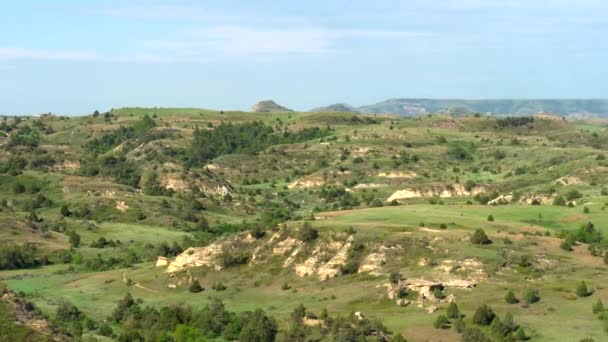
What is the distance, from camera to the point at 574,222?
9838cm

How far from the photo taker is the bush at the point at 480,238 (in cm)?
7878

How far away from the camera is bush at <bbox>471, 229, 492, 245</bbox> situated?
78.8 meters

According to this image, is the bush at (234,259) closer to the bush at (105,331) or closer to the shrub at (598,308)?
the bush at (105,331)

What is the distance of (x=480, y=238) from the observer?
79000 millimetres

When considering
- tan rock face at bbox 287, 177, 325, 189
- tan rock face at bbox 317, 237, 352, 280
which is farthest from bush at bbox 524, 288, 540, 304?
tan rock face at bbox 287, 177, 325, 189

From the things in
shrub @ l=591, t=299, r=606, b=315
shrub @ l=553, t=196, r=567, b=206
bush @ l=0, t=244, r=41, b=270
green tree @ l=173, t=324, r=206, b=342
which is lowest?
bush @ l=0, t=244, r=41, b=270

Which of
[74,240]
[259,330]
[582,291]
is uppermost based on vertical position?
[582,291]

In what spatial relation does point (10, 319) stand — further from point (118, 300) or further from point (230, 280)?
point (230, 280)

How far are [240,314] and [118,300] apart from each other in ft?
49.5

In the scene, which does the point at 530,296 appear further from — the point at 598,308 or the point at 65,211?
the point at 65,211

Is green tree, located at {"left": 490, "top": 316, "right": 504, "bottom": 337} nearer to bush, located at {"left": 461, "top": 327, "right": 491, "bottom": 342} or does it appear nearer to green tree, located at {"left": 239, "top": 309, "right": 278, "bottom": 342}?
bush, located at {"left": 461, "top": 327, "right": 491, "bottom": 342}

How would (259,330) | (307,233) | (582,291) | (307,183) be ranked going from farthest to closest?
(307,183), (307,233), (582,291), (259,330)

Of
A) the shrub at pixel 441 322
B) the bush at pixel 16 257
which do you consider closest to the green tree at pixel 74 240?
the bush at pixel 16 257

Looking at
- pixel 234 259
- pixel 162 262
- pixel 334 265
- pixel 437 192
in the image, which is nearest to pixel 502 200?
pixel 437 192
